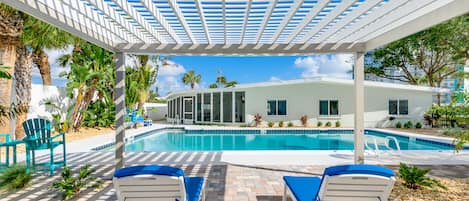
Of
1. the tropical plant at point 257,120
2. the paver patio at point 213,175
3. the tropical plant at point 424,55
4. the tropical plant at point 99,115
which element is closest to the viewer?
the paver patio at point 213,175

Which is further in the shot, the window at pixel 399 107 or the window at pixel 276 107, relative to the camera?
the window at pixel 276 107

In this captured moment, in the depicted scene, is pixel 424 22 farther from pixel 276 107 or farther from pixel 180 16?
pixel 276 107

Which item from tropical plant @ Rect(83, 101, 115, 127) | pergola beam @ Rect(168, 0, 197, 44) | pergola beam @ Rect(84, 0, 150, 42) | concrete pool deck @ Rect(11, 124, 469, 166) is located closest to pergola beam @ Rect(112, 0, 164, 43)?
pergola beam @ Rect(84, 0, 150, 42)

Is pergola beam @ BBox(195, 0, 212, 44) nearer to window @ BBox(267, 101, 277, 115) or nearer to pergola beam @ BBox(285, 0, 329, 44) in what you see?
pergola beam @ BBox(285, 0, 329, 44)


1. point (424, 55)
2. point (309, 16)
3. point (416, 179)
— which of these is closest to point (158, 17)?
point (309, 16)

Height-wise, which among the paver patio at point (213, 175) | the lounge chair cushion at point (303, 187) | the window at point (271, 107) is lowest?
the paver patio at point (213, 175)

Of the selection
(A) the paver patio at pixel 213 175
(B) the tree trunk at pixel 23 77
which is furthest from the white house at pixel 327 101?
(B) the tree trunk at pixel 23 77

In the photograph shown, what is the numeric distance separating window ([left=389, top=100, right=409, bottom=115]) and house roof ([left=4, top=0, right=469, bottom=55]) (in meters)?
14.9

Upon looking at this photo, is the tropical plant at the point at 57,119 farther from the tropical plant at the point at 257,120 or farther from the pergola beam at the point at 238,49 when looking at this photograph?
the tropical plant at the point at 257,120

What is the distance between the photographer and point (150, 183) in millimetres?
2936

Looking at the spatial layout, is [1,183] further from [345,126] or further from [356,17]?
[345,126]

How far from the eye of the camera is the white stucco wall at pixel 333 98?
1806cm

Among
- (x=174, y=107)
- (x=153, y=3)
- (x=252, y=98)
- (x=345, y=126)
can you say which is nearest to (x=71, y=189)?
(x=153, y=3)

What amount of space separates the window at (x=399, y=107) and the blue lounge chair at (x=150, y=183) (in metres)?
19.1
